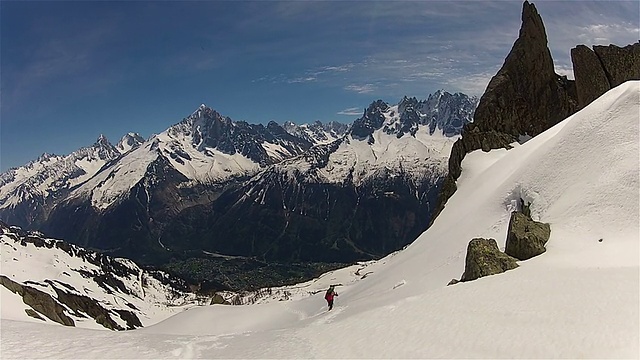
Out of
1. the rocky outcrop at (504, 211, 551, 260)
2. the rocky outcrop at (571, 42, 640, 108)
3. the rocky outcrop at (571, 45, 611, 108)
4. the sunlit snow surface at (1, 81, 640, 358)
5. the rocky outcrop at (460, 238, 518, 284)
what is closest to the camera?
the sunlit snow surface at (1, 81, 640, 358)

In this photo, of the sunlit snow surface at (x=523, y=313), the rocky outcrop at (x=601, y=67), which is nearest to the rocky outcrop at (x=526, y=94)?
the rocky outcrop at (x=601, y=67)

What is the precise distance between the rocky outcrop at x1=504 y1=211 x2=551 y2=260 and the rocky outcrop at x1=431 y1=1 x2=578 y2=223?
53.9 m

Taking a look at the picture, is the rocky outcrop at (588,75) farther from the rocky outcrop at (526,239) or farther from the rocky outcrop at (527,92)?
the rocky outcrop at (526,239)

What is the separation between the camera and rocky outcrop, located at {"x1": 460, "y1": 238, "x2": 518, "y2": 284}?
25.8 m

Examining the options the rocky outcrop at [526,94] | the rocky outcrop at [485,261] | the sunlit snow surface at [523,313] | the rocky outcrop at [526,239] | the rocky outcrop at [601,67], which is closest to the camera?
Answer: the sunlit snow surface at [523,313]

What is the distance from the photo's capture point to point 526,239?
2922 centimetres

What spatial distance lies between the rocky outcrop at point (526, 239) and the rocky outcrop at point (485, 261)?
5.80 feet

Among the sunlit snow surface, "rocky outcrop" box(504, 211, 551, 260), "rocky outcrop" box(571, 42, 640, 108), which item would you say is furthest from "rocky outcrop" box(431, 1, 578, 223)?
"rocky outcrop" box(504, 211, 551, 260)

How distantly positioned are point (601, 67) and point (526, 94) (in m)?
16.2

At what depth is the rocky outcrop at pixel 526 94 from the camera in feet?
290

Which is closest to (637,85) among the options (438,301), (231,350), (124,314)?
(438,301)

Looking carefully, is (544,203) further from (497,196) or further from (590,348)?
(590,348)

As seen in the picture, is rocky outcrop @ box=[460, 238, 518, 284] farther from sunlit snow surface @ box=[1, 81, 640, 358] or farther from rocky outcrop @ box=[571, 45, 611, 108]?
rocky outcrop @ box=[571, 45, 611, 108]

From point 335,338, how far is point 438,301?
5260 millimetres
